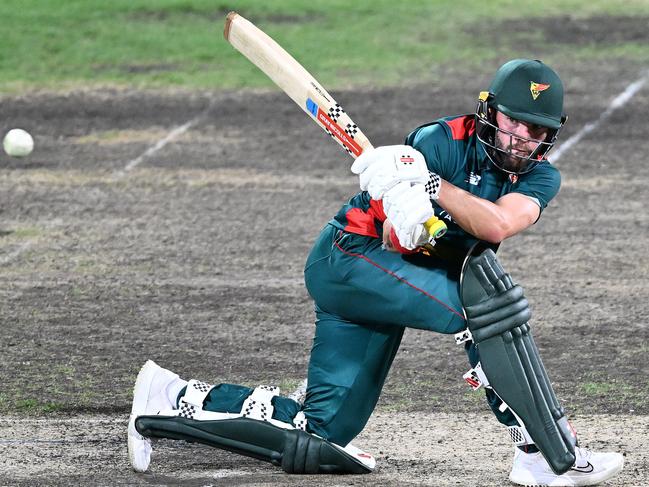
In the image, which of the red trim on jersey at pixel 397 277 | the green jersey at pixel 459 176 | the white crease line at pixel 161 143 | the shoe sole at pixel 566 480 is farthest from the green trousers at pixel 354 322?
the white crease line at pixel 161 143

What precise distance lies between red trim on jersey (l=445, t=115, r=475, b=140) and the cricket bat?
372 millimetres

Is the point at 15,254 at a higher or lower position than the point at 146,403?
lower

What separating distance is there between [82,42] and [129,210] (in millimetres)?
7049

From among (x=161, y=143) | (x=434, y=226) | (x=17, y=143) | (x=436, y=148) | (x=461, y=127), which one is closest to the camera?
(x=434, y=226)

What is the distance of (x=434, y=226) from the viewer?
5191 millimetres

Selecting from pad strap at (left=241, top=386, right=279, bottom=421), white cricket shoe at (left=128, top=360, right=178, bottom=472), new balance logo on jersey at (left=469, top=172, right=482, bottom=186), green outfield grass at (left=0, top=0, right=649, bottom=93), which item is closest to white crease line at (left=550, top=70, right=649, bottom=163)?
green outfield grass at (left=0, top=0, right=649, bottom=93)

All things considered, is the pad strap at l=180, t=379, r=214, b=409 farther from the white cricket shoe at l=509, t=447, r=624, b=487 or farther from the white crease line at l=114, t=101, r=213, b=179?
the white crease line at l=114, t=101, r=213, b=179

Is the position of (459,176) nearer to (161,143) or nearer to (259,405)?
(259,405)

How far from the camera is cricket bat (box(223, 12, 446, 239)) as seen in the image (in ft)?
18.4

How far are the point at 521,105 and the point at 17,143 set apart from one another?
8144 mm

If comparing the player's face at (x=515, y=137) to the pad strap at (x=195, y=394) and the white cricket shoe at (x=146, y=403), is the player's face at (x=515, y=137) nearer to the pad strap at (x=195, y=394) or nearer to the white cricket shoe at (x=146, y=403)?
the pad strap at (x=195, y=394)

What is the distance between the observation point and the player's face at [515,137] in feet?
17.9

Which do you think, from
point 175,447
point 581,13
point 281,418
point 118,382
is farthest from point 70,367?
point 581,13

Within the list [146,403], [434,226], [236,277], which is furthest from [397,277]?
[236,277]
